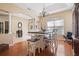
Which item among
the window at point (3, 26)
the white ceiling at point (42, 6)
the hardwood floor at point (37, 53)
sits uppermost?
the white ceiling at point (42, 6)

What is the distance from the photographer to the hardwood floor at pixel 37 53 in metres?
2.15

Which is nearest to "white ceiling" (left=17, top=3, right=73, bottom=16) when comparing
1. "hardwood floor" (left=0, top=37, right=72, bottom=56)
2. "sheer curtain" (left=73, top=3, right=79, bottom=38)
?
"sheer curtain" (left=73, top=3, right=79, bottom=38)

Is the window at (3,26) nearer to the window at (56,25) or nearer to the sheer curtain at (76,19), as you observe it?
the window at (56,25)

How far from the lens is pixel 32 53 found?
2201mm

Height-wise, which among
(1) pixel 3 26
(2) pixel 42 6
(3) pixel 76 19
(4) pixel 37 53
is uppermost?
(2) pixel 42 6

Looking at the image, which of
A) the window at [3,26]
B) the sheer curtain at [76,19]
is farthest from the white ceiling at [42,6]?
the window at [3,26]

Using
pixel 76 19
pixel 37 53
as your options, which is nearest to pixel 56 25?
pixel 76 19

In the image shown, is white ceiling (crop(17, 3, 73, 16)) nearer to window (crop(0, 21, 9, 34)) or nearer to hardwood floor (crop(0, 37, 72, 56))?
window (crop(0, 21, 9, 34))

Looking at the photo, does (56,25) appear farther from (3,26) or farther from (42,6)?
(3,26)

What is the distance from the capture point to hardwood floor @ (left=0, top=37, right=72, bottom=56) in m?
2.15

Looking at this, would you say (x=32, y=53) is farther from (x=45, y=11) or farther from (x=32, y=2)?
(x=32, y=2)

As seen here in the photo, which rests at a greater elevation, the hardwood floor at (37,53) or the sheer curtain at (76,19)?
the sheer curtain at (76,19)

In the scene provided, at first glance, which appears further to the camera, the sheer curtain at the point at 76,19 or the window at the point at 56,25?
the window at the point at 56,25

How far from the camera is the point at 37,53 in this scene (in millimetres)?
2211
